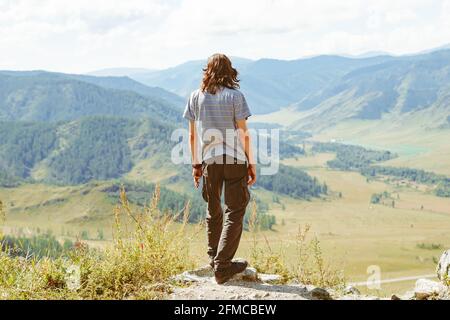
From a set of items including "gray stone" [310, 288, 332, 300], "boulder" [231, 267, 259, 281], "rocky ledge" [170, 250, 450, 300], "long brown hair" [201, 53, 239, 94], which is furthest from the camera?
"boulder" [231, 267, 259, 281]

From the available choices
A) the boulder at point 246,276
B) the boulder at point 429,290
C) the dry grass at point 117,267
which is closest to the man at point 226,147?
the boulder at point 246,276

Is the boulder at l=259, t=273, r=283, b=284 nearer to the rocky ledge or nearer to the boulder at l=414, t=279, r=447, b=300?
the rocky ledge

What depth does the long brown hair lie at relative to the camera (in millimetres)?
6570

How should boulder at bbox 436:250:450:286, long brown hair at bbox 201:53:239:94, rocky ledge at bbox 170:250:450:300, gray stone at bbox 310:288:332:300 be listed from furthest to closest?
long brown hair at bbox 201:53:239:94 → boulder at bbox 436:250:450:286 → gray stone at bbox 310:288:332:300 → rocky ledge at bbox 170:250:450:300

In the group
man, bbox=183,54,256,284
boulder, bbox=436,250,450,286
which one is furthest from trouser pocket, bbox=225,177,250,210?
boulder, bbox=436,250,450,286

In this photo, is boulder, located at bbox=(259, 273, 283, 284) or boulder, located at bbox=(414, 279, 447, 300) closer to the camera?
boulder, located at bbox=(414, 279, 447, 300)

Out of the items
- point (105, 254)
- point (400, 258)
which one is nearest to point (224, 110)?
point (105, 254)

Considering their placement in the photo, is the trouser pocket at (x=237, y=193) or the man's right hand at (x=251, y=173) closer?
the trouser pocket at (x=237, y=193)

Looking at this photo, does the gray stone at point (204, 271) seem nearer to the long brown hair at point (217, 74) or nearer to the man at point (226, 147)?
the man at point (226, 147)

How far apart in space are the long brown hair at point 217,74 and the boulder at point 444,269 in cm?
358

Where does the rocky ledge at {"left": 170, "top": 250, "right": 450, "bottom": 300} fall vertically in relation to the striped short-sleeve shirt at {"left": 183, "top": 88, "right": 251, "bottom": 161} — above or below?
below

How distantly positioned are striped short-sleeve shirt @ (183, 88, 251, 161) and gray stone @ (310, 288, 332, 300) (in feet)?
5.95

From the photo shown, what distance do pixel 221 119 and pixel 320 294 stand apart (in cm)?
245

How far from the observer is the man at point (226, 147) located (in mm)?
6535
